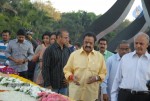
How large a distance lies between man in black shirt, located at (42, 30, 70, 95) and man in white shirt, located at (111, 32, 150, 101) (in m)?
1.97

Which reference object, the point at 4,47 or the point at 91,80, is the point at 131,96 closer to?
the point at 91,80

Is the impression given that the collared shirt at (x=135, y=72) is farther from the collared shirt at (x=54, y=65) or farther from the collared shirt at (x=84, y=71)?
the collared shirt at (x=54, y=65)

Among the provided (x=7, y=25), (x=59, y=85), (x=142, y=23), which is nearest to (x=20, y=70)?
(x=59, y=85)

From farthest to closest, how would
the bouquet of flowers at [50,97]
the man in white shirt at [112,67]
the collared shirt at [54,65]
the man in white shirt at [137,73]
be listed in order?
the man in white shirt at [112,67] < the collared shirt at [54,65] < the man in white shirt at [137,73] < the bouquet of flowers at [50,97]

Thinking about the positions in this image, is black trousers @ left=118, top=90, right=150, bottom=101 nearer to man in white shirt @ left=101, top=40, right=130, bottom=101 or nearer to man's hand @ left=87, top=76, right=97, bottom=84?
man's hand @ left=87, top=76, right=97, bottom=84

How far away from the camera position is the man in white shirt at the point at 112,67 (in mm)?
7645

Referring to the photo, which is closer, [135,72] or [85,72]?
[135,72]

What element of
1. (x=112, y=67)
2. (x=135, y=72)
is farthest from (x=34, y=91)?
(x=112, y=67)

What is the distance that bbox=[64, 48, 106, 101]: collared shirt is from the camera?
6.55 metres

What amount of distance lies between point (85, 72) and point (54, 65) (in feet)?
3.81

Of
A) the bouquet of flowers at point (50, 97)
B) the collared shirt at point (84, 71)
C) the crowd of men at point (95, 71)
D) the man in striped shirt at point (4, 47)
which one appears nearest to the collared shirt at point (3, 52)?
the man in striped shirt at point (4, 47)

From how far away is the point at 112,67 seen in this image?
7879mm

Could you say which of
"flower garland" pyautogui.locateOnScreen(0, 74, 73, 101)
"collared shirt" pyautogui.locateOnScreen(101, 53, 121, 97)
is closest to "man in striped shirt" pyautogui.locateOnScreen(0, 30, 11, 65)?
"collared shirt" pyautogui.locateOnScreen(101, 53, 121, 97)

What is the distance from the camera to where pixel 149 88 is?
561 centimetres
